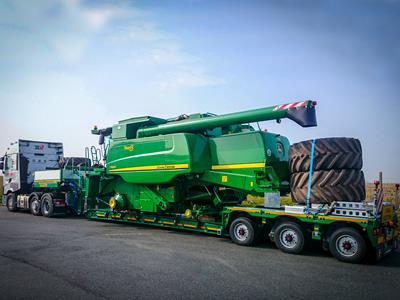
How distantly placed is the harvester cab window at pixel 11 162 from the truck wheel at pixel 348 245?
51.5 ft

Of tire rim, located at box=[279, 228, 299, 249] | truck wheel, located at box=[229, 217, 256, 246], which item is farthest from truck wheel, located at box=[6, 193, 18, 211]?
tire rim, located at box=[279, 228, 299, 249]

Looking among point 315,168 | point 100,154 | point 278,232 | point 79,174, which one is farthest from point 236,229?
point 79,174

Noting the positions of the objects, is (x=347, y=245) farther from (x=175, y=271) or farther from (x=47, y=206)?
(x=47, y=206)

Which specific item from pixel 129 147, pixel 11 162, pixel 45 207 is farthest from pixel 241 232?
pixel 11 162

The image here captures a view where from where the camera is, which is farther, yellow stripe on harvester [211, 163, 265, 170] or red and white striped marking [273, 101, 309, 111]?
yellow stripe on harvester [211, 163, 265, 170]

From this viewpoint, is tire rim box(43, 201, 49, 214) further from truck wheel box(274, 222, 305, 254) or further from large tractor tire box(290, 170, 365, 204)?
large tractor tire box(290, 170, 365, 204)

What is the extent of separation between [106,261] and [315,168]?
484 cm

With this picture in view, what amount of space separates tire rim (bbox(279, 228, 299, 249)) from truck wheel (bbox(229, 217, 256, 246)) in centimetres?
78

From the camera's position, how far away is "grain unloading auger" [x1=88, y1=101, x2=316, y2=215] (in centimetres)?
934

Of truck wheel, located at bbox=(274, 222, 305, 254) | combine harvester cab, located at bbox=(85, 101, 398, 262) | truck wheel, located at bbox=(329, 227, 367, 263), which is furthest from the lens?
truck wheel, located at bbox=(274, 222, 305, 254)

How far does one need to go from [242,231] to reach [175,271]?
302cm

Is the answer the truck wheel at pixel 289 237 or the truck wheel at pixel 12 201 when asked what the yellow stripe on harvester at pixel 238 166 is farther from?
the truck wheel at pixel 12 201

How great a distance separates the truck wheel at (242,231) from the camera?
28.6 ft

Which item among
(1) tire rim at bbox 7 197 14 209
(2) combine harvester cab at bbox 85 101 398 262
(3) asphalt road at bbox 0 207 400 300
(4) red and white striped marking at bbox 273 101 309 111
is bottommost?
(3) asphalt road at bbox 0 207 400 300
